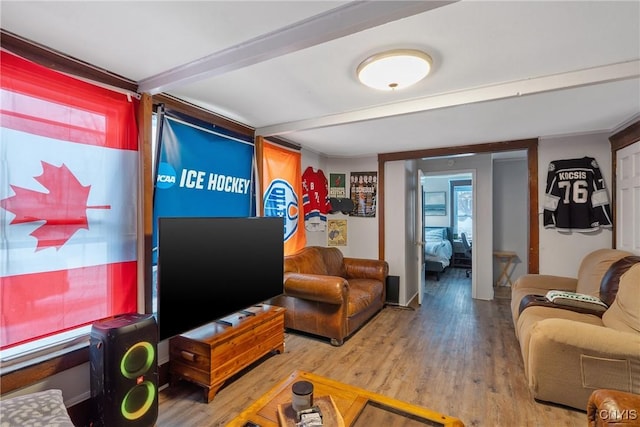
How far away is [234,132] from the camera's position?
3.07 metres

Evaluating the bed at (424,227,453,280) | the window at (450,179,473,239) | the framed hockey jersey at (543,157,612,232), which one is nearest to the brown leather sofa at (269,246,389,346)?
the framed hockey jersey at (543,157,612,232)

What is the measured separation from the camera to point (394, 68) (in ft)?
6.03

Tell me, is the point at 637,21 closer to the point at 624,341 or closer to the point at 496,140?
the point at 624,341

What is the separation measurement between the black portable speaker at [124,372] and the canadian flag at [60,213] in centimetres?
32

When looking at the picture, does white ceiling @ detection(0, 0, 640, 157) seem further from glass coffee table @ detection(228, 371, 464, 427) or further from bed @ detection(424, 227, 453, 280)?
bed @ detection(424, 227, 453, 280)

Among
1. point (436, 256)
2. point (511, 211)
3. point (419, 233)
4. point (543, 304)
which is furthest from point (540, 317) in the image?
→ point (436, 256)

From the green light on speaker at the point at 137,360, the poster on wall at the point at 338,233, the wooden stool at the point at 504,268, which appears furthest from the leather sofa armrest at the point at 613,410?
the wooden stool at the point at 504,268

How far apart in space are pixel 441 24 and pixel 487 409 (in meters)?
2.45

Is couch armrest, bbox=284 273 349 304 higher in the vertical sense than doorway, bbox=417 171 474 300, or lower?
lower

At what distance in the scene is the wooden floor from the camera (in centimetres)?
205

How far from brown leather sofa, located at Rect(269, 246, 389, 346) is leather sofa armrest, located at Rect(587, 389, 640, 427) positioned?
194cm

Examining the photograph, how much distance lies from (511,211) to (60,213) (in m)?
6.21

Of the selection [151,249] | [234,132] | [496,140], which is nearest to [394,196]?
[496,140]

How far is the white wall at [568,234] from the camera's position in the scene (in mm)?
3475
